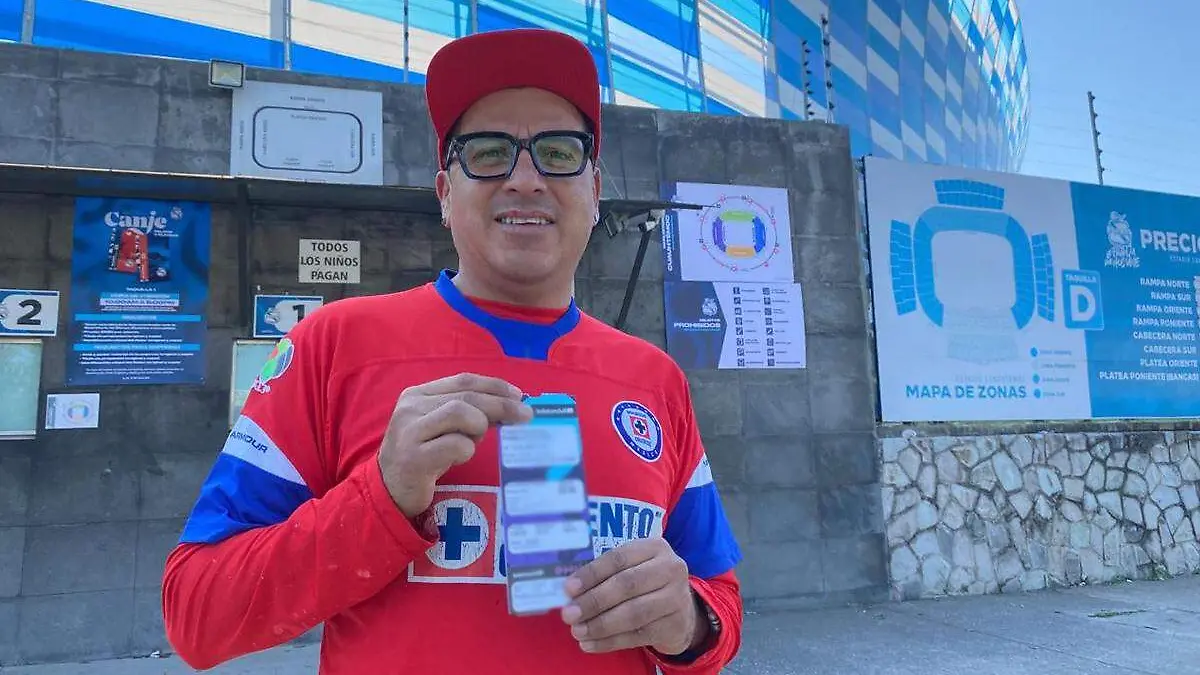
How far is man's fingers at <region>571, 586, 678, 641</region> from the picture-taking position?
872 mm

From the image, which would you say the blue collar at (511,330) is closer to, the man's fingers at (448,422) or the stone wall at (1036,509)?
the man's fingers at (448,422)

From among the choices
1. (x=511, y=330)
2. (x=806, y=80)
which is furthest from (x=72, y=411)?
(x=806, y=80)

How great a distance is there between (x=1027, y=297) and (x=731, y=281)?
2.94 m

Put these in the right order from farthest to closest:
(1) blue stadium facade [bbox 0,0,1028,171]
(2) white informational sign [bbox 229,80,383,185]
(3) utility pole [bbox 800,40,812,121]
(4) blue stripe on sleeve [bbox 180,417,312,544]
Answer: (3) utility pole [bbox 800,40,812,121], (1) blue stadium facade [bbox 0,0,1028,171], (2) white informational sign [bbox 229,80,383,185], (4) blue stripe on sleeve [bbox 180,417,312,544]

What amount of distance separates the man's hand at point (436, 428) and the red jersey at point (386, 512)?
32 millimetres

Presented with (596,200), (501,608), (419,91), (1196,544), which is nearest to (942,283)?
(1196,544)

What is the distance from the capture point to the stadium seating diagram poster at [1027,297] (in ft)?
20.2

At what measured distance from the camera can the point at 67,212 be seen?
4531 mm

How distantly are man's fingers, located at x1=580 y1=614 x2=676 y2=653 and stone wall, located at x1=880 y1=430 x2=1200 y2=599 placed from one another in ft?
17.7

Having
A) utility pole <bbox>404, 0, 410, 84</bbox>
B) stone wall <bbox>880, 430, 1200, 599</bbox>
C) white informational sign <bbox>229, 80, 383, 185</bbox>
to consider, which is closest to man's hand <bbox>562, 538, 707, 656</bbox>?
white informational sign <bbox>229, 80, 383, 185</bbox>

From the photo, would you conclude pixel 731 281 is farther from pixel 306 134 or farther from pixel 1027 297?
pixel 306 134

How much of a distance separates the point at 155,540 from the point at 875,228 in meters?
5.79

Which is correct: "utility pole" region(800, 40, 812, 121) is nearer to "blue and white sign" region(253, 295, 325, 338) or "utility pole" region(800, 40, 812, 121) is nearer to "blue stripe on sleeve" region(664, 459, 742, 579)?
"blue and white sign" region(253, 295, 325, 338)

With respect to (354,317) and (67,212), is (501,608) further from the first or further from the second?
(67,212)
